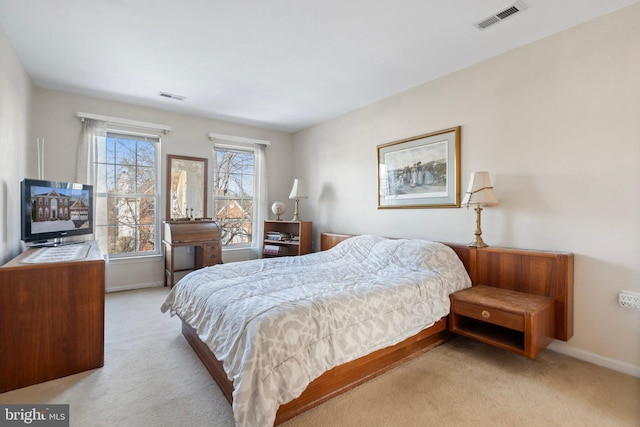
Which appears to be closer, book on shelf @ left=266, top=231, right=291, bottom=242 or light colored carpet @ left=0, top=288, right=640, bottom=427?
light colored carpet @ left=0, top=288, right=640, bottom=427

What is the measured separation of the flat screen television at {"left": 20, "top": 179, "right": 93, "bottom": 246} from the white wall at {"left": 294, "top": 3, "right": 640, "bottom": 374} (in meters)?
3.68

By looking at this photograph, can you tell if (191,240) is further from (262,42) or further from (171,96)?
(262,42)

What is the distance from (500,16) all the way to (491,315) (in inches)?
85.0

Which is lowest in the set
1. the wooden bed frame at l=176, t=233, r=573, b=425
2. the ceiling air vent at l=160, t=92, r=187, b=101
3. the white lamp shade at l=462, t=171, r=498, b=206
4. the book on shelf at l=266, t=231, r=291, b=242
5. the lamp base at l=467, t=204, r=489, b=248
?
the wooden bed frame at l=176, t=233, r=573, b=425

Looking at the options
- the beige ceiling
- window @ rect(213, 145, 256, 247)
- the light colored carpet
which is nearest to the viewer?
the light colored carpet

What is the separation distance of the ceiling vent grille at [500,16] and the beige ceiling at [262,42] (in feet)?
0.15


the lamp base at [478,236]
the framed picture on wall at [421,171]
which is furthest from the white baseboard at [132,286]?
the lamp base at [478,236]

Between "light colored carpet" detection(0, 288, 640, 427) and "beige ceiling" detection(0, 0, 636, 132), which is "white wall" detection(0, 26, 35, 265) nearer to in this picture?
"beige ceiling" detection(0, 0, 636, 132)

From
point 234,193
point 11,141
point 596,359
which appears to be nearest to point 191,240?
point 234,193

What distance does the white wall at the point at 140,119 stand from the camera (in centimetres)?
355

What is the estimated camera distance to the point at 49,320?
195 centimetres

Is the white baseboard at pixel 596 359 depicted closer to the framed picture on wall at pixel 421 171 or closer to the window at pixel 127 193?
the framed picture on wall at pixel 421 171

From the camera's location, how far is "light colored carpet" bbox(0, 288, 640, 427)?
162 centimetres

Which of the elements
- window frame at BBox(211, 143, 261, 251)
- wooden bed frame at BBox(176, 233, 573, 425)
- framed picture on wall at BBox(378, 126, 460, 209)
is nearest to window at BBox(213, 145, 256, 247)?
window frame at BBox(211, 143, 261, 251)
